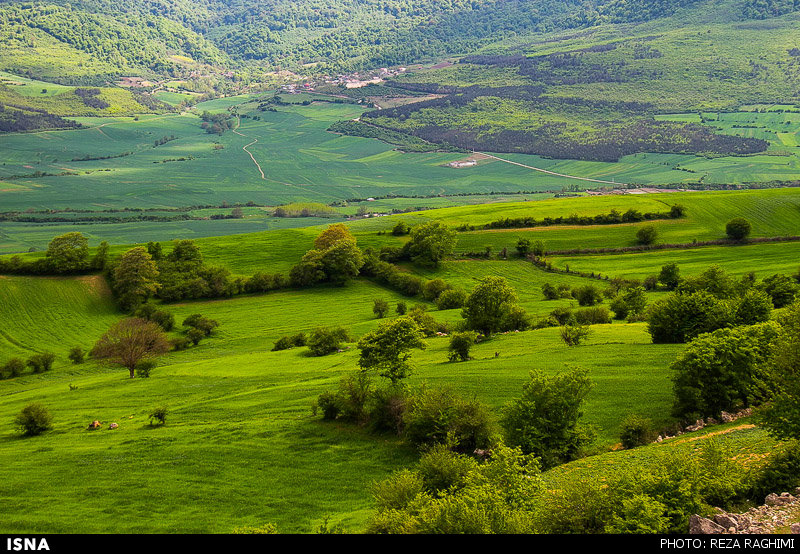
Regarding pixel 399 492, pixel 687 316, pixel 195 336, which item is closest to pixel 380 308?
pixel 195 336

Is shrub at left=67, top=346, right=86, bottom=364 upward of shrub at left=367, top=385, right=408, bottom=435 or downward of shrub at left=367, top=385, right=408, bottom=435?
downward

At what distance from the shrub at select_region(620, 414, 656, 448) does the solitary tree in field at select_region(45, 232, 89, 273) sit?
362 feet

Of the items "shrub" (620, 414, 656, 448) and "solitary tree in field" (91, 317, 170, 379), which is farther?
"solitary tree in field" (91, 317, 170, 379)

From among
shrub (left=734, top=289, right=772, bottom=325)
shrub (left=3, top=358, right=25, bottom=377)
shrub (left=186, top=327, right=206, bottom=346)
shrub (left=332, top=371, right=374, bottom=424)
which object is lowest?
shrub (left=3, top=358, right=25, bottom=377)

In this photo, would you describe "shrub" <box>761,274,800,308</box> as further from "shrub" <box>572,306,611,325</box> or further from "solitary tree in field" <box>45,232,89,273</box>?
"solitary tree in field" <box>45,232,89,273</box>

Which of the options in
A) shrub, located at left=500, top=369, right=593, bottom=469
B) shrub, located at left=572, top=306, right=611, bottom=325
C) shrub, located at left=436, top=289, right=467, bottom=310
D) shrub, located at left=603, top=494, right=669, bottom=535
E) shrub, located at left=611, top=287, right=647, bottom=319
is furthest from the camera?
shrub, located at left=436, top=289, right=467, bottom=310

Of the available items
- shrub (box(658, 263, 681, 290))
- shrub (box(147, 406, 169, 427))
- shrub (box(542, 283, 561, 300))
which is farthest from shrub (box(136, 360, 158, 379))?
shrub (box(658, 263, 681, 290))

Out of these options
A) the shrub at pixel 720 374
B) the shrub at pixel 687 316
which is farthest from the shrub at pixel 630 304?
the shrub at pixel 720 374

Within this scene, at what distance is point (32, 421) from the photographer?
5991cm

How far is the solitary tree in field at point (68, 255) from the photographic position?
404 ft

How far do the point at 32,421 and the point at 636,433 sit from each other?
52.3 m

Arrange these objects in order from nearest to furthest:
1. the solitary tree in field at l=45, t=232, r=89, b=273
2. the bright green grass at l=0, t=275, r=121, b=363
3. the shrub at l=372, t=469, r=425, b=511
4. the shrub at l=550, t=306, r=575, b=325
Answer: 1. the shrub at l=372, t=469, r=425, b=511
2. the shrub at l=550, t=306, r=575, b=325
3. the bright green grass at l=0, t=275, r=121, b=363
4. the solitary tree in field at l=45, t=232, r=89, b=273

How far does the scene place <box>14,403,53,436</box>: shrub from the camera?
59.6 m
